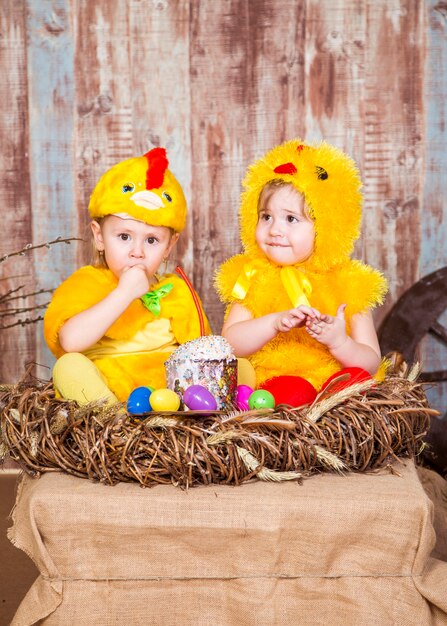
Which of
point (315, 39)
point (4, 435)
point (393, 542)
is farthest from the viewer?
point (315, 39)

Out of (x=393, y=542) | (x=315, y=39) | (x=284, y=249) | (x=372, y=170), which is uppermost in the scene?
(x=315, y=39)

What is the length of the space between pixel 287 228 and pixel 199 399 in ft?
1.49

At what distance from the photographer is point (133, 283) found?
1.44 metres

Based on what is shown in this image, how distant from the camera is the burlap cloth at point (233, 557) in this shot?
3.55ft

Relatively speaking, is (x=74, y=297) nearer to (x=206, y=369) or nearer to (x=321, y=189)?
(x=206, y=369)

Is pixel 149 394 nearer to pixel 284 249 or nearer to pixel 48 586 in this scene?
pixel 48 586

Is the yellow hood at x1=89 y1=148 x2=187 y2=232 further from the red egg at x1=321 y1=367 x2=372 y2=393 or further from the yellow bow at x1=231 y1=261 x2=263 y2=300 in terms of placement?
the red egg at x1=321 y1=367 x2=372 y2=393

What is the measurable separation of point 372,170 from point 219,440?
1.29m

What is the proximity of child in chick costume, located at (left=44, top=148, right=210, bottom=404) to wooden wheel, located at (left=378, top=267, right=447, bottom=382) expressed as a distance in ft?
2.39

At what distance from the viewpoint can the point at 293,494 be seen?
1095 millimetres

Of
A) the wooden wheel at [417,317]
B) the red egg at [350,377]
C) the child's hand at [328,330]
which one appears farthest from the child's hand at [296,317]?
the wooden wheel at [417,317]

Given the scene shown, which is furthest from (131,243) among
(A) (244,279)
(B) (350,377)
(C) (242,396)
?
(B) (350,377)


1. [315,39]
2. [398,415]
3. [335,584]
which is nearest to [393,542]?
[335,584]

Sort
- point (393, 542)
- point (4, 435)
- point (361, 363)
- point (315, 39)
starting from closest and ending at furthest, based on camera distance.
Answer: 1. point (393, 542)
2. point (4, 435)
3. point (361, 363)
4. point (315, 39)
